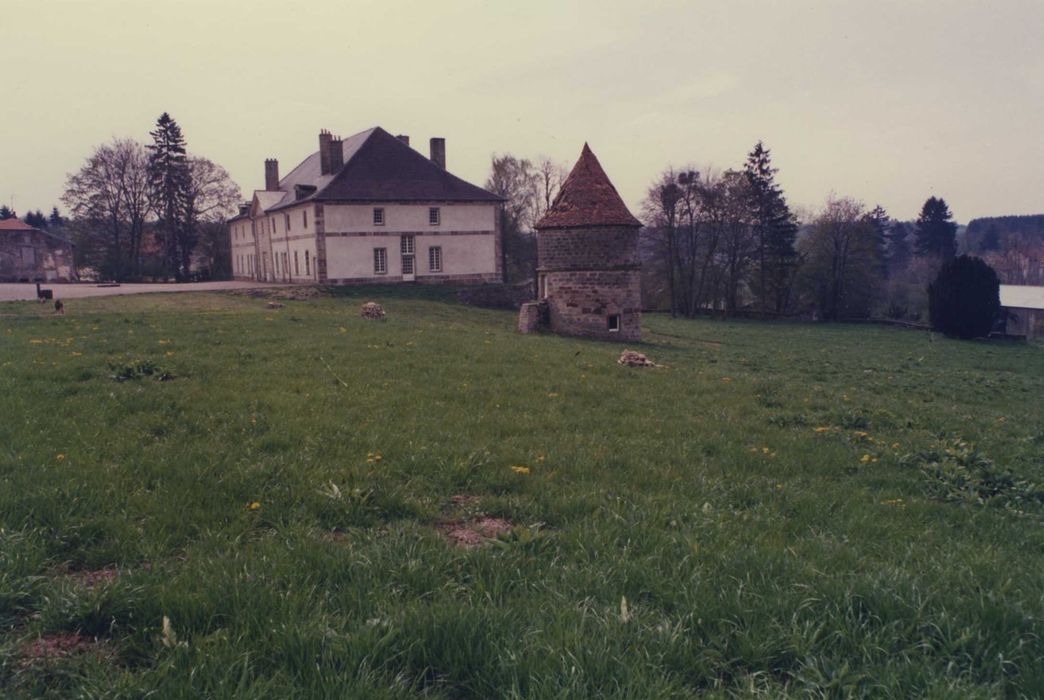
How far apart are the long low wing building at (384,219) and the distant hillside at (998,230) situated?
102m

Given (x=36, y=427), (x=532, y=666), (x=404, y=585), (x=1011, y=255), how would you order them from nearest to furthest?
1. (x=532, y=666)
2. (x=404, y=585)
3. (x=36, y=427)
4. (x=1011, y=255)

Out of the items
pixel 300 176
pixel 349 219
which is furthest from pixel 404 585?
pixel 300 176

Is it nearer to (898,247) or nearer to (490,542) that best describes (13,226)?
(490,542)

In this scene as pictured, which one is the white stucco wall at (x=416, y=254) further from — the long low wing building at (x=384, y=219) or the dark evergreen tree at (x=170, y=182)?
the dark evergreen tree at (x=170, y=182)

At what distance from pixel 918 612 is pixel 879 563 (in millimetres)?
874

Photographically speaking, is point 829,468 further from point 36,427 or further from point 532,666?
point 36,427

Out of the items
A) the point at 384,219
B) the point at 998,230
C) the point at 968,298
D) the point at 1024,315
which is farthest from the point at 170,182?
the point at 998,230

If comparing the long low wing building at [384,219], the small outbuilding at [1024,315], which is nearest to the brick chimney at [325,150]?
the long low wing building at [384,219]

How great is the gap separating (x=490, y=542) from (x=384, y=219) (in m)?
42.6

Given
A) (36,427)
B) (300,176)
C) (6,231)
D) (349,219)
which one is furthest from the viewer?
(6,231)

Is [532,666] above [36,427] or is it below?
below

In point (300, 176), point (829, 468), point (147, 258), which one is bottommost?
point (829, 468)

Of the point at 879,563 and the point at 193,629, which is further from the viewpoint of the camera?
the point at 879,563

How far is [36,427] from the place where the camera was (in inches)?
283
